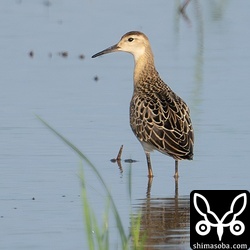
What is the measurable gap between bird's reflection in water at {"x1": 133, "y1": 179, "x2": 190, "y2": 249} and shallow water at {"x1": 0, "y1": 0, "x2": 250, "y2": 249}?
1cm

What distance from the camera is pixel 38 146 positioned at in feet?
43.1

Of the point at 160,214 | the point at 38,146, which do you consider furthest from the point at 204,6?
the point at 160,214

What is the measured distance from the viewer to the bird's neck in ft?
44.3

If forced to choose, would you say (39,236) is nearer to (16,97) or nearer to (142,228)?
(142,228)

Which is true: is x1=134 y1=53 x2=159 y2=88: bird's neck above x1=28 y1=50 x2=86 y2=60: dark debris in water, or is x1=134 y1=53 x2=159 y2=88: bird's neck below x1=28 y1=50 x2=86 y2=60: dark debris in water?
below

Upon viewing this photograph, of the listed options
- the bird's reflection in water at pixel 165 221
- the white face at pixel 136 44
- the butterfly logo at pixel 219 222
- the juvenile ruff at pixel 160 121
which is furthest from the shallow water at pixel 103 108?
the white face at pixel 136 44

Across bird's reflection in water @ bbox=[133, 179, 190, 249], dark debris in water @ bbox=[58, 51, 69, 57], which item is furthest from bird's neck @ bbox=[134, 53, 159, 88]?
dark debris in water @ bbox=[58, 51, 69, 57]

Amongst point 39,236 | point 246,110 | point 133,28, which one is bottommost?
point 39,236

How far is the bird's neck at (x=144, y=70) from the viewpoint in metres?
13.5

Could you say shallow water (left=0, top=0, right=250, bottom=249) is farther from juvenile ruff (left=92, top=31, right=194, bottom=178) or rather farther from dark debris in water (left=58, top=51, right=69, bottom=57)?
juvenile ruff (left=92, top=31, right=194, bottom=178)

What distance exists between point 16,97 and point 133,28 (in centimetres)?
393

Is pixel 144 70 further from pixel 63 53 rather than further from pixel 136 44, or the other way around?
pixel 63 53

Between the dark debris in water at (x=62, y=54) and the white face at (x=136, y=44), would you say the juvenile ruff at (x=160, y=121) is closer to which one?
the white face at (x=136, y=44)

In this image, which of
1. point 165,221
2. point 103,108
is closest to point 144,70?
point 103,108
